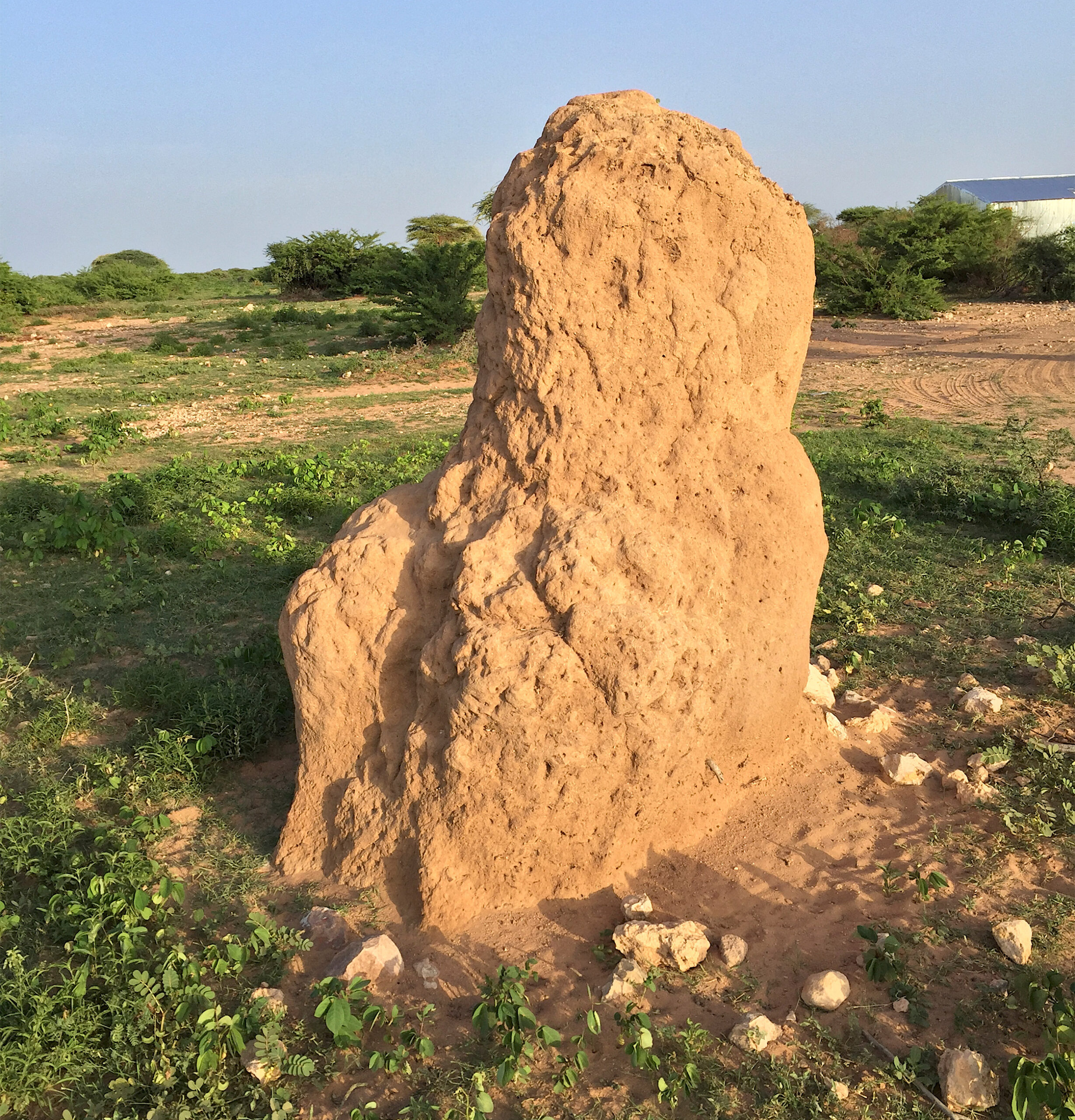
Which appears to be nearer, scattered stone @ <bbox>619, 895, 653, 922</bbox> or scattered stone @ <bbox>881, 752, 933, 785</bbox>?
scattered stone @ <bbox>619, 895, 653, 922</bbox>

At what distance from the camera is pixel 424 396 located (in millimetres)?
12195

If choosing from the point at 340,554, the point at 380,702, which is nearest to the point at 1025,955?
the point at 380,702

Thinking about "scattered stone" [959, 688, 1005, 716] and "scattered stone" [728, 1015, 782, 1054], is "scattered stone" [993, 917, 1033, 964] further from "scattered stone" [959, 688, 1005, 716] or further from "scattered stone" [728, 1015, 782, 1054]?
"scattered stone" [959, 688, 1005, 716]

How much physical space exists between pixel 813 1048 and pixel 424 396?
35.3 ft

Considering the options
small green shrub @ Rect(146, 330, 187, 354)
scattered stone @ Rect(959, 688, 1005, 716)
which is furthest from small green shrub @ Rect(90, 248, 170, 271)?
scattered stone @ Rect(959, 688, 1005, 716)

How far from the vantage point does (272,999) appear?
2477mm

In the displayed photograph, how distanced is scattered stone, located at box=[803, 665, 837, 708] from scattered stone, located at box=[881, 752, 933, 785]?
17.2 inches

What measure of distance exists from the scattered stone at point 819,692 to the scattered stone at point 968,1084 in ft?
5.37

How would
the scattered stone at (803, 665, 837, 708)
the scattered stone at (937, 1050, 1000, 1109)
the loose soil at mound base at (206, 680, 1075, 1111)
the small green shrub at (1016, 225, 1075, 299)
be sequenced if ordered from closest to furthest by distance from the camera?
the scattered stone at (937, 1050, 1000, 1109)
the loose soil at mound base at (206, 680, 1075, 1111)
the scattered stone at (803, 665, 837, 708)
the small green shrub at (1016, 225, 1075, 299)

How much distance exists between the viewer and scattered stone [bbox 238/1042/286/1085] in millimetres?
2266

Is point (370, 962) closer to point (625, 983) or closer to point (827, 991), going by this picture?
point (625, 983)

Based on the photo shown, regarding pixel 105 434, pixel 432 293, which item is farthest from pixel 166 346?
pixel 105 434

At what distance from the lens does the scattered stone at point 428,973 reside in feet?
8.39

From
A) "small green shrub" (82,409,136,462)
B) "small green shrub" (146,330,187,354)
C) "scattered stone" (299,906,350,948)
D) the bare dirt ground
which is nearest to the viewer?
"scattered stone" (299,906,350,948)
